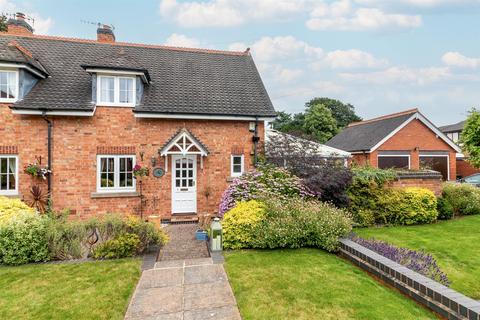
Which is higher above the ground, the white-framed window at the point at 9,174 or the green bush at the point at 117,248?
the white-framed window at the point at 9,174

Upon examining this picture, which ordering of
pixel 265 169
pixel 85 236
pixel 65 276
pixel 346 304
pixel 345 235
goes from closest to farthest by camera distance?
pixel 346 304, pixel 65 276, pixel 85 236, pixel 345 235, pixel 265 169

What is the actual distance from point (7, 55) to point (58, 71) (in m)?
1.92

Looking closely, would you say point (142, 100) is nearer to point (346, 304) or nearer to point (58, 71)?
point (58, 71)

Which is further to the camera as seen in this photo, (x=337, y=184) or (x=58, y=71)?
(x=58, y=71)

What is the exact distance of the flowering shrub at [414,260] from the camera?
18.5 ft

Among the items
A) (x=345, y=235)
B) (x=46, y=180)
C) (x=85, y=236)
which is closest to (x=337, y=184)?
(x=345, y=235)

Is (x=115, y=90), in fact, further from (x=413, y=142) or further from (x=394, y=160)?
(x=413, y=142)

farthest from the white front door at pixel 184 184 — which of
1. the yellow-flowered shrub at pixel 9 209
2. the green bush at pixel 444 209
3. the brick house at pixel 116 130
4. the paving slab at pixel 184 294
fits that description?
the green bush at pixel 444 209

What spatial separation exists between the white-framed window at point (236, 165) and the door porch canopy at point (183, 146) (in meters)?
1.38

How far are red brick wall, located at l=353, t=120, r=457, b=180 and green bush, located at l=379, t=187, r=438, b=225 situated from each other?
35.8ft

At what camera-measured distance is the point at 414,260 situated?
6.25 metres

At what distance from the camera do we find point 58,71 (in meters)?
12.3

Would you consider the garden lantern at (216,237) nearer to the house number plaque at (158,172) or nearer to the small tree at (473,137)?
the house number plaque at (158,172)

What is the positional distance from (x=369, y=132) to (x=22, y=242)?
25289 mm
